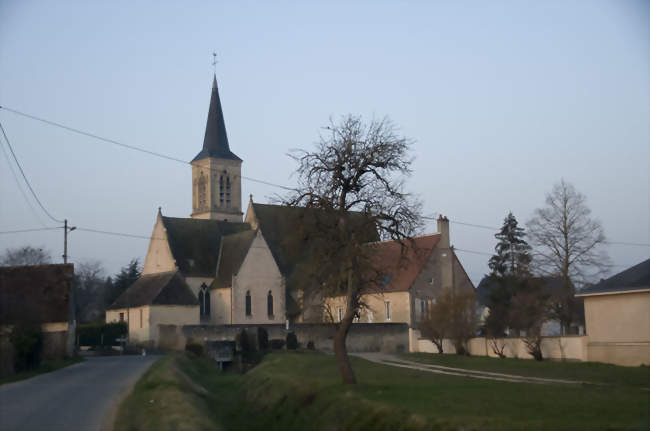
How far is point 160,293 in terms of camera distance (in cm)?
5462

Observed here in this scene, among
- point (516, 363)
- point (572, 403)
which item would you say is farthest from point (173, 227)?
point (572, 403)

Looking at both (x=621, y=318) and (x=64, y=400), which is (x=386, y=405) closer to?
(x=64, y=400)

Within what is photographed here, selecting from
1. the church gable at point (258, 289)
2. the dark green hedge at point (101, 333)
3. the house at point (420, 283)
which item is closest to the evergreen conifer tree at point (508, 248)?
the house at point (420, 283)

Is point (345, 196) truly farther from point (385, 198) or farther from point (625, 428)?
point (625, 428)

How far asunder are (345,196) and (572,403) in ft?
32.3

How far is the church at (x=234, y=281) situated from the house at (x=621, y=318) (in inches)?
667

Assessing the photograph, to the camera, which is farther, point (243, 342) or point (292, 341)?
point (292, 341)

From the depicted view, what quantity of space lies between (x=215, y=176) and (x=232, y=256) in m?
20.7

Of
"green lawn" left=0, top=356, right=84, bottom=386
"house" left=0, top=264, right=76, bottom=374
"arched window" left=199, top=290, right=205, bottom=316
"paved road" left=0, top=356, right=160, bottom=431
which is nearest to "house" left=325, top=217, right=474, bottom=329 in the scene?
"arched window" left=199, top=290, right=205, bottom=316

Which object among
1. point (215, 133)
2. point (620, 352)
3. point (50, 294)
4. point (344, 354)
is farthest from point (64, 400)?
point (215, 133)

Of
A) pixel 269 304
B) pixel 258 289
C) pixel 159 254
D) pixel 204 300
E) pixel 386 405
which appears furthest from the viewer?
pixel 159 254

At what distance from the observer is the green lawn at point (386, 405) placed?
14.0 metres

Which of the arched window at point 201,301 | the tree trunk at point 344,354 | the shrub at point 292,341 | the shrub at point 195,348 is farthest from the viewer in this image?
the arched window at point 201,301

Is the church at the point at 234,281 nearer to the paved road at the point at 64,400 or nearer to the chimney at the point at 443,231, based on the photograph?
the chimney at the point at 443,231
